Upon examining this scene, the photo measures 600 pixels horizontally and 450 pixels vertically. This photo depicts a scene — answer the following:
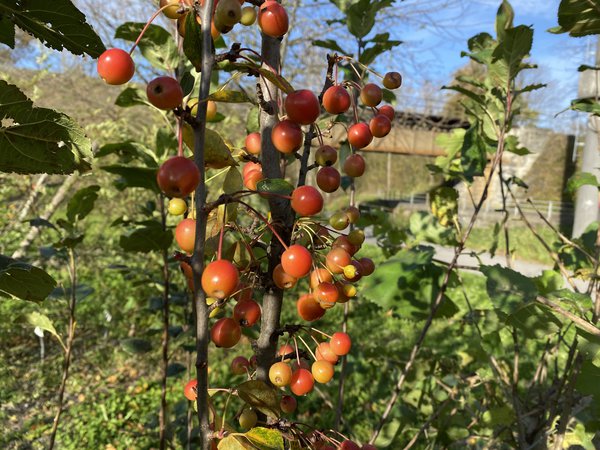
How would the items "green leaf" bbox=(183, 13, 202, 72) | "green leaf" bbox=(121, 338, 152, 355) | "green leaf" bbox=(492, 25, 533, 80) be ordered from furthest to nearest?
1. "green leaf" bbox=(121, 338, 152, 355)
2. "green leaf" bbox=(492, 25, 533, 80)
3. "green leaf" bbox=(183, 13, 202, 72)

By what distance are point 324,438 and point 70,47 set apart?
90 centimetres

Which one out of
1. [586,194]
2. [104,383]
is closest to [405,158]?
[586,194]

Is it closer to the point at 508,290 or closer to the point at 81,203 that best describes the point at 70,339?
the point at 81,203

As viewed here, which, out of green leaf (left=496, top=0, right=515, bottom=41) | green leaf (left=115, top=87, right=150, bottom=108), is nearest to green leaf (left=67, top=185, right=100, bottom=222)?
green leaf (left=115, top=87, right=150, bottom=108)

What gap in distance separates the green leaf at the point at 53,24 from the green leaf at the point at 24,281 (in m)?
0.41

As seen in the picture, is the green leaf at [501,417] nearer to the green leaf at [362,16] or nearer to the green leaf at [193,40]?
the green leaf at [362,16]

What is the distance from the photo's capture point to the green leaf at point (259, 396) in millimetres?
760

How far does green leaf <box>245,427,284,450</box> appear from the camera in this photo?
677mm

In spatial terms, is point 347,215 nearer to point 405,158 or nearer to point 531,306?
point 531,306

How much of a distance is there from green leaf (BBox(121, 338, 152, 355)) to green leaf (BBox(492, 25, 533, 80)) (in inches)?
75.0

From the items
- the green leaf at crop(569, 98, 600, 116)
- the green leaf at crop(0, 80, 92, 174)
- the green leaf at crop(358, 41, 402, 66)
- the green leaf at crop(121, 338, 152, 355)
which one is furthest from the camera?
the green leaf at crop(121, 338, 152, 355)

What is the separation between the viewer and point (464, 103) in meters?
1.96

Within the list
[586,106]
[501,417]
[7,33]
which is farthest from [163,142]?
[501,417]

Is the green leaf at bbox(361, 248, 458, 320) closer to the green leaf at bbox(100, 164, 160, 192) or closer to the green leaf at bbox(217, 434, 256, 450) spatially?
the green leaf at bbox(100, 164, 160, 192)
